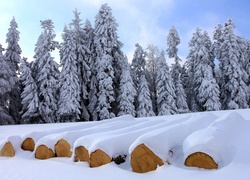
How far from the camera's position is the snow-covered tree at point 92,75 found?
23875 millimetres

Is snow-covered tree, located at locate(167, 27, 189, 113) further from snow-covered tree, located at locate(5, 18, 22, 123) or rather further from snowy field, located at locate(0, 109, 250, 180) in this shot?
snowy field, located at locate(0, 109, 250, 180)

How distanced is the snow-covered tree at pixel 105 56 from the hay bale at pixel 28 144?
17066 mm

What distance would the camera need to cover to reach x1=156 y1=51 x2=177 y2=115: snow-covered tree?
2511 cm

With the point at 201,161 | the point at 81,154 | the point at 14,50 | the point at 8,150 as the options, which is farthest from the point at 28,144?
the point at 14,50

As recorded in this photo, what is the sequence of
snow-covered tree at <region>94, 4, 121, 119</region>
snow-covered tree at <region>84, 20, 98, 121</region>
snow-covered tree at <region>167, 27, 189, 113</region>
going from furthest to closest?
snow-covered tree at <region>167, 27, 189, 113</region>
snow-covered tree at <region>84, 20, 98, 121</region>
snow-covered tree at <region>94, 4, 121, 119</region>

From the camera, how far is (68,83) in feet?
73.2

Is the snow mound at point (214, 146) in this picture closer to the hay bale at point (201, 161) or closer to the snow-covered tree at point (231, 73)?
the hay bale at point (201, 161)

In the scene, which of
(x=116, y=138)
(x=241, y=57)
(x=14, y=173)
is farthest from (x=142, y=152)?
(x=241, y=57)

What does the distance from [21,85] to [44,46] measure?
14.5ft

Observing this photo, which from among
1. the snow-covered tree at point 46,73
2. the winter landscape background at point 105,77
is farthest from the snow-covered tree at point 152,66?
the snow-covered tree at point 46,73

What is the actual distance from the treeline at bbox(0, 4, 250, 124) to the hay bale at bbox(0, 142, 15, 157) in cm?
1624

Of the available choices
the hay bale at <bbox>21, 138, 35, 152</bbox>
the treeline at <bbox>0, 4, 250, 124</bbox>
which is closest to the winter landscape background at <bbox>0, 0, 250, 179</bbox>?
the treeline at <bbox>0, 4, 250, 124</bbox>

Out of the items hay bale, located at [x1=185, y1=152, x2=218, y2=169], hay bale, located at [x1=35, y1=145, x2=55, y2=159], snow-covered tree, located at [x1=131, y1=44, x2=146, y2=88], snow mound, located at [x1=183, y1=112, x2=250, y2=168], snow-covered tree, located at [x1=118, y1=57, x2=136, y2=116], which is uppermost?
snow-covered tree, located at [x1=131, y1=44, x2=146, y2=88]

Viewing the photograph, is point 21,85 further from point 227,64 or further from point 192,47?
point 227,64
